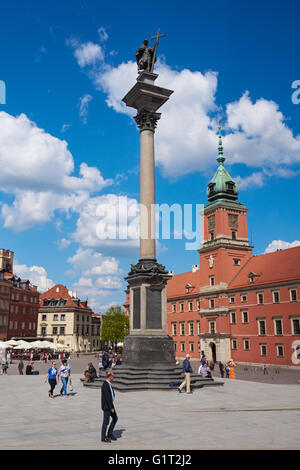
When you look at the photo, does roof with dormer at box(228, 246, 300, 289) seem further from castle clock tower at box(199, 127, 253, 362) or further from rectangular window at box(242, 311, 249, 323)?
rectangular window at box(242, 311, 249, 323)

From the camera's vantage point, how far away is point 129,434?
10180 millimetres

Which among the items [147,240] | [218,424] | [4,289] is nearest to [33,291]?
[4,289]

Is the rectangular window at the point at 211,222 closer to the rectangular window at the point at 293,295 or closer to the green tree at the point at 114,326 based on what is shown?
the rectangular window at the point at 293,295

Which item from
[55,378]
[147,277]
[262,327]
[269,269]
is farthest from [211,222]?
[55,378]

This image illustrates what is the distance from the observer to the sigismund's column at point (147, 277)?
20.7 m

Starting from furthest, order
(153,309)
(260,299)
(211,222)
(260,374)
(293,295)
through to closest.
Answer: (211,222), (260,299), (293,295), (260,374), (153,309)

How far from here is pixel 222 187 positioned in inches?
2726

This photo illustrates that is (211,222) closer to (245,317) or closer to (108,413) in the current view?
(245,317)

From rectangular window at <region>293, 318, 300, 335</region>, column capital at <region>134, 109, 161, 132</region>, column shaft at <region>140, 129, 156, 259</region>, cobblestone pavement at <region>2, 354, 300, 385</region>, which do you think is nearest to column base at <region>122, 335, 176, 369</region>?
column shaft at <region>140, 129, 156, 259</region>

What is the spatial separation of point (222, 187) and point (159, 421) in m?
60.4

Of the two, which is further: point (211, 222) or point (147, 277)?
point (211, 222)

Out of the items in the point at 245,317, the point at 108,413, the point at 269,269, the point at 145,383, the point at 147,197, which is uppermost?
the point at 269,269

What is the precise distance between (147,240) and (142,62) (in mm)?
11609
